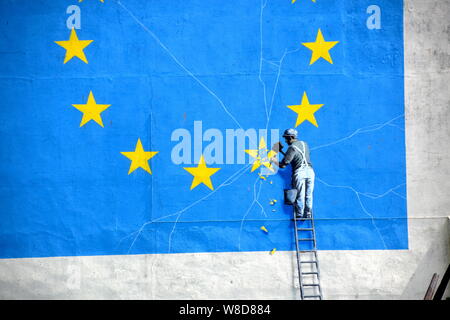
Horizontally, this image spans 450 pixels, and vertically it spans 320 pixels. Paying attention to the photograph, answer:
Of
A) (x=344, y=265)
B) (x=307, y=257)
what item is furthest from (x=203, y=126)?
(x=344, y=265)

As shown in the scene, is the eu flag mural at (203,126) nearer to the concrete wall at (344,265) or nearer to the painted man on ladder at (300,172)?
the painted man on ladder at (300,172)

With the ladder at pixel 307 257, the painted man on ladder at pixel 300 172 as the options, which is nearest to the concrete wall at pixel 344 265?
the ladder at pixel 307 257

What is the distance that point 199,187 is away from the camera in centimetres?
727

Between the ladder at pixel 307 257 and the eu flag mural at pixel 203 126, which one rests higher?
the eu flag mural at pixel 203 126

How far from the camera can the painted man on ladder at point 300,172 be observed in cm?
727

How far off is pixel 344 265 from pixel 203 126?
302 cm

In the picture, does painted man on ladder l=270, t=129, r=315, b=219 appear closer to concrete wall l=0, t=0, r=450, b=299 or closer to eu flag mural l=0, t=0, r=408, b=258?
eu flag mural l=0, t=0, r=408, b=258

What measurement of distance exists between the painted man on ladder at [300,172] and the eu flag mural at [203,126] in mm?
106

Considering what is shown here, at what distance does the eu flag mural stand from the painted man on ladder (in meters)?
0.11

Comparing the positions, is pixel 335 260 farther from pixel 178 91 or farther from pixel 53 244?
pixel 53 244

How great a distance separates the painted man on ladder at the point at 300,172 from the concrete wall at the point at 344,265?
724 mm

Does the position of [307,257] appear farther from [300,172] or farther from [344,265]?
[300,172]

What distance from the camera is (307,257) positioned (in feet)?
23.7

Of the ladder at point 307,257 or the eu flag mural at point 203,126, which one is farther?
the eu flag mural at point 203,126
